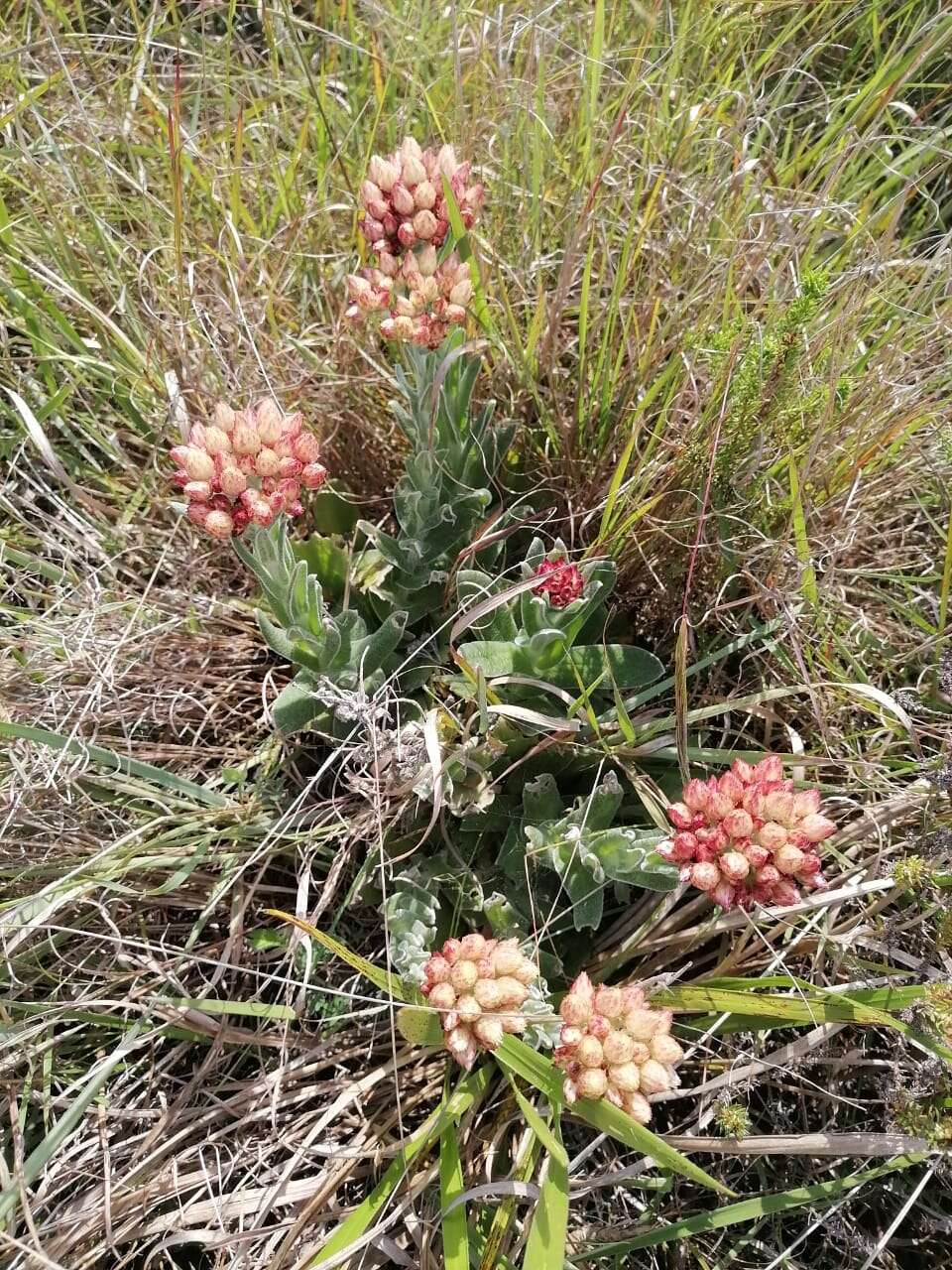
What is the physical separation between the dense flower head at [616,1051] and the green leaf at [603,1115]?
2cm

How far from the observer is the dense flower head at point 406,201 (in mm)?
1903

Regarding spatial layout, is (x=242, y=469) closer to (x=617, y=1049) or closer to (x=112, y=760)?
(x=112, y=760)

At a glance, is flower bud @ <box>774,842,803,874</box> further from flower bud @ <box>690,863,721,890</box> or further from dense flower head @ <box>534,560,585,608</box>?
dense flower head @ <box>534,560,585,608</box>

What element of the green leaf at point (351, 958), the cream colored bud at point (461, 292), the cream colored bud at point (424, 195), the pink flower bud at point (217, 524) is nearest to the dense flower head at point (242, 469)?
the pink flower bud at point (217, 524)

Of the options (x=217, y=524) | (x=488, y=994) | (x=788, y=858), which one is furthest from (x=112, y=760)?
(x=788, y=858)

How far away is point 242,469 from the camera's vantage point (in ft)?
5.56

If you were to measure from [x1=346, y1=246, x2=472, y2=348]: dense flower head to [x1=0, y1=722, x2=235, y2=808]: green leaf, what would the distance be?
1042 mm

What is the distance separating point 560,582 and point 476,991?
2.61 feet

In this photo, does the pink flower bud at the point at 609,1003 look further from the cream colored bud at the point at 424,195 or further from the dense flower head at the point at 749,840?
the cream colored bud at the point at 424,195

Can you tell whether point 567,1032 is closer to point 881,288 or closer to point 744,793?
point 744,793

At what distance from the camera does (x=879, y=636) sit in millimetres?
2340

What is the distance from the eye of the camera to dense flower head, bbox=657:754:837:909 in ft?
5.16

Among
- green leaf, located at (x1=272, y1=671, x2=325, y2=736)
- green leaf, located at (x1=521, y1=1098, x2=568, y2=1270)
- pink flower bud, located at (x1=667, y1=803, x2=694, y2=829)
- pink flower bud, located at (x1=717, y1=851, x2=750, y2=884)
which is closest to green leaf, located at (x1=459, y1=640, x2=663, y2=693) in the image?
green leaf, located at (x1=272, y1=671, x2=325, y2=736)

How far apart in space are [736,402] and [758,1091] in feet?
4.95
